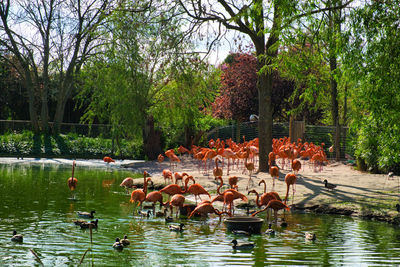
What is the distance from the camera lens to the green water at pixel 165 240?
6.27 m

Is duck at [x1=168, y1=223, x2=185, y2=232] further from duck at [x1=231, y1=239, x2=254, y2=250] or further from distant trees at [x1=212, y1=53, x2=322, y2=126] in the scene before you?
distant trees at [x1=212, y1=53, x2=322, y2=126]

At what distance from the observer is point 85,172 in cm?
1838

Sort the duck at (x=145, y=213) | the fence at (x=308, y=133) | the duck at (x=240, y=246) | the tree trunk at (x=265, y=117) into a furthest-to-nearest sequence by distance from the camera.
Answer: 1. the fence at (x=308, y=133)
2. the tree trunk at (x=265, y=117)
3. the duck at (x=145, y=213)
4. the duck at (x=240, y=246)

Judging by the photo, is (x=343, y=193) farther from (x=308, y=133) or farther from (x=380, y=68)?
(x=308, y=133)

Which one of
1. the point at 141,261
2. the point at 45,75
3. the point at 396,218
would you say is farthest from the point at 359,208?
the point at 45,75

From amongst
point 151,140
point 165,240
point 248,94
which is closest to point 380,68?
point 165,240

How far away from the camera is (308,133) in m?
25.8

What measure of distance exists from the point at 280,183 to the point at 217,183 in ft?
5.47

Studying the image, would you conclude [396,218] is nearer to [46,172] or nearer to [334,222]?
[334,222]

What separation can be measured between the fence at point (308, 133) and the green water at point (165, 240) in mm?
13444

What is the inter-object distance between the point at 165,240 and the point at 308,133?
19530 millimetres

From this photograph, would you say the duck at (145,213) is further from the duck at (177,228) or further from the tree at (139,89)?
the tree at (139,89)

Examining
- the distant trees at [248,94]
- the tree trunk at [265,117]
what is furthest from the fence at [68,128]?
the tree trunk at [265,117]

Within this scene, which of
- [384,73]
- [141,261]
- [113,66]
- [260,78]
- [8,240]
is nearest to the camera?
[141,261]
